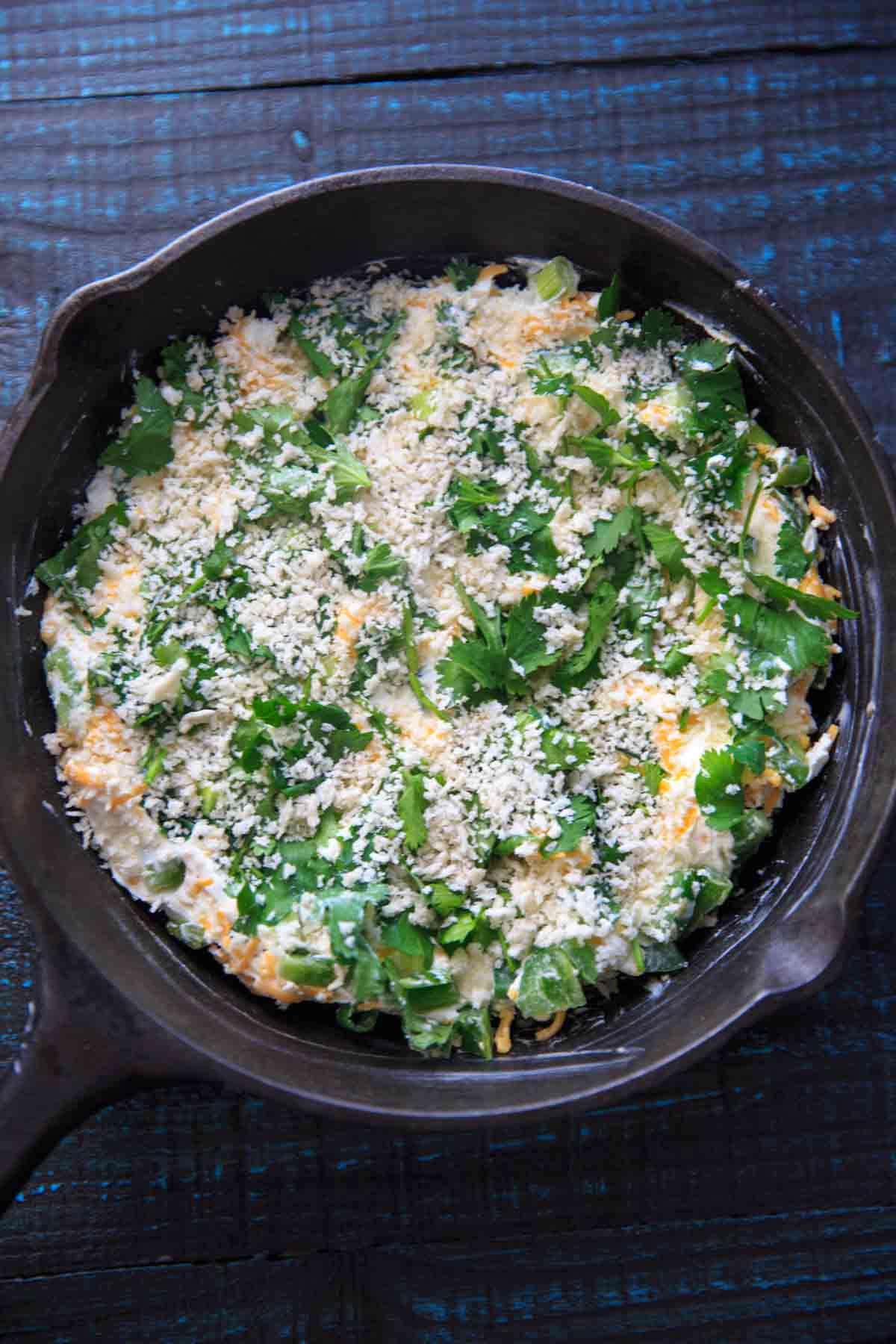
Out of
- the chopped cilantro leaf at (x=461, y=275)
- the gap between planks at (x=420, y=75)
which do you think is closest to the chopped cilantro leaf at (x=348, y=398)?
the chopped cilantro leaf at (x=461, y=275)

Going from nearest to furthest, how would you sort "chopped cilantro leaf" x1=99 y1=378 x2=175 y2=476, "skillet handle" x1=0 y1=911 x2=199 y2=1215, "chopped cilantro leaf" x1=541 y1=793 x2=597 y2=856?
"skillet handle" x1=0 y1=911 x2=199 y2=1215 < "chopped cilantro leaf" x1=541 y1=793 x2=597 y2=856 < "chopped cilantro leaf" x1=99 y1=378 x2=175 y2=476

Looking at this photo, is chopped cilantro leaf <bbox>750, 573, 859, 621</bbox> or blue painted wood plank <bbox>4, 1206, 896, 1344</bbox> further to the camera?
blue painted wood plank <bbox>4, 1206, 896, 1344</bbox>

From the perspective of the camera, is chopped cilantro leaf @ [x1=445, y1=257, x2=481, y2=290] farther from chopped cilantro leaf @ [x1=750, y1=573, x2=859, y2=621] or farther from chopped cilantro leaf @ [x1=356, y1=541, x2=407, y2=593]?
chopped cilantro leaf @ [x1=750, y1=573, x2=859, y2=621]

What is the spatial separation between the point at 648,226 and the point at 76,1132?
1975 millimetres

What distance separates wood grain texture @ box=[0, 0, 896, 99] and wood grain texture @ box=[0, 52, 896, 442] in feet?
0.13

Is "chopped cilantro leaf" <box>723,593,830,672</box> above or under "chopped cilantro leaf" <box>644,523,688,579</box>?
under

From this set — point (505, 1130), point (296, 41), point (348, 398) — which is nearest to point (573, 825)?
point (505, 1130)

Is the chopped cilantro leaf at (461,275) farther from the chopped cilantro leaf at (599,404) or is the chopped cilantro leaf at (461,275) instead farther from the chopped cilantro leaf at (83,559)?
the chopped cilantro leaf at (83,559)

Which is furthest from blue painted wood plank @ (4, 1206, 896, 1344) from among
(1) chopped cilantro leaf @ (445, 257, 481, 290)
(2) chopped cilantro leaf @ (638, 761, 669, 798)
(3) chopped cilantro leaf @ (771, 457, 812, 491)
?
(1) chopped cilantro leaf @ (445, 257, 481, 290)

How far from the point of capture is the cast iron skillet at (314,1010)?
1.75m

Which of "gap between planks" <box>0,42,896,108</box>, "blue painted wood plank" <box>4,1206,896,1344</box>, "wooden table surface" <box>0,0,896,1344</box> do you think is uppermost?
"gap between planks" <box>0,42,896,108</box>

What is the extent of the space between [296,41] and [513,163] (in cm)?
50

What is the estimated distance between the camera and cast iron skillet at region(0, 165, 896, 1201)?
1.75 metres

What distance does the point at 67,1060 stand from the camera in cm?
173
